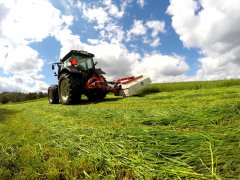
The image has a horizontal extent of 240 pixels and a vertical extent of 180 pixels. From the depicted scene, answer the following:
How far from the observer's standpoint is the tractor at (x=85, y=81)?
1073 cm

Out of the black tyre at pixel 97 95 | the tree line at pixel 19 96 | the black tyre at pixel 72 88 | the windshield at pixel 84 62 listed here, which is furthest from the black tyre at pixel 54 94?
the tree line at pixel 19 96

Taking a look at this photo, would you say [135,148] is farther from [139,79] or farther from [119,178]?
[139,79]

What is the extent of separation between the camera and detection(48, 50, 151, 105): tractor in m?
10.7

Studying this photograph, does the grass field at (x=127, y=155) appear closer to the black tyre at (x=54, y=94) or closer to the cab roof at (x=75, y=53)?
the cab roof at (x=75, y=53)

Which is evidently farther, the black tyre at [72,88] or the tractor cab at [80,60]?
the tractor cab at [80,60]

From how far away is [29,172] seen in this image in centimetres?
260

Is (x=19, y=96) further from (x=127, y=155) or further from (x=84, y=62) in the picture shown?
(x=127, y=155)

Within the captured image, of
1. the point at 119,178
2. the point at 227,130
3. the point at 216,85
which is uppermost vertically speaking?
the point at 216,85

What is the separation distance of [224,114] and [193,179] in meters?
2.84

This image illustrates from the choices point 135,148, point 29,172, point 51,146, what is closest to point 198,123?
point 135,148

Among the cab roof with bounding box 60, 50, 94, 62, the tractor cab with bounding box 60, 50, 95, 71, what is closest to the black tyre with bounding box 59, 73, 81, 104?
the tractor cab with bounding box 60, 50, 95, 71

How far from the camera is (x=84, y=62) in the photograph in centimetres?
1214

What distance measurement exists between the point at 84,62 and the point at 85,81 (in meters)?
1.24

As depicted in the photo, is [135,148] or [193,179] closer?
[193,179]
